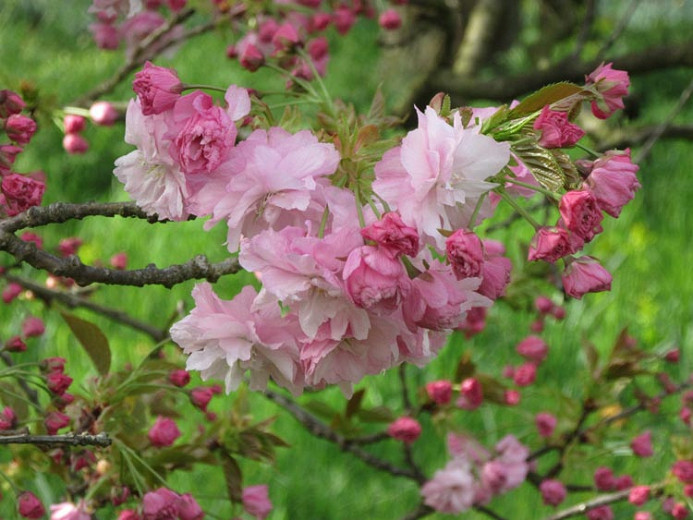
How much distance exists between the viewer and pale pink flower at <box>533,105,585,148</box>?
0.81 m

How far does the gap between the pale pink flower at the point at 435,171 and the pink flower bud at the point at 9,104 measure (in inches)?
21.0

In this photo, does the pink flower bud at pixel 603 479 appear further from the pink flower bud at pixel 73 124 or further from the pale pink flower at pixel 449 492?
the pink flower bud at pixel 73 124

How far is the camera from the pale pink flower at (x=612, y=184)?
0.84m

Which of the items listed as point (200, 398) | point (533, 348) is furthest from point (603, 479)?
point (200, 398)

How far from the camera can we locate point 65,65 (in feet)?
16.3

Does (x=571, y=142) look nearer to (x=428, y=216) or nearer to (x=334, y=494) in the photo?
(x=428, y=216)

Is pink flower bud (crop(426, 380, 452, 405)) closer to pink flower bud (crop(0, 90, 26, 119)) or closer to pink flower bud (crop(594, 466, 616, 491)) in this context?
pink flower bud (crop(594, 466, 616, 491))

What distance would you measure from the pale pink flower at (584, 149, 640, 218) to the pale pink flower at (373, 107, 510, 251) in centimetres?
9

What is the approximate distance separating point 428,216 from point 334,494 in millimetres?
1590

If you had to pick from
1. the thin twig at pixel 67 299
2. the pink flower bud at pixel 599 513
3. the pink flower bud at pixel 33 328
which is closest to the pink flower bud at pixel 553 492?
the pink flower bud at pixel 599 513

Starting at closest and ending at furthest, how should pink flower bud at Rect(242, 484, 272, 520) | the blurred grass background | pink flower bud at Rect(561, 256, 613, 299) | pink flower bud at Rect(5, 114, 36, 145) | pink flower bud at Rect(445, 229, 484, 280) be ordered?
pink flower bud at Rect(445, 229, 484, 280)
pink flower bud at Rect(561, 256, 613, 299)
pink flower bud at Rect(5, 114, 36, 145)
pink flower bud at Rect(242, 484, 272, 520)
the blurred grass background

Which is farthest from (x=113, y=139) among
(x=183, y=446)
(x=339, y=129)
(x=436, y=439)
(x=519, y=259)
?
(x=339, y=129)

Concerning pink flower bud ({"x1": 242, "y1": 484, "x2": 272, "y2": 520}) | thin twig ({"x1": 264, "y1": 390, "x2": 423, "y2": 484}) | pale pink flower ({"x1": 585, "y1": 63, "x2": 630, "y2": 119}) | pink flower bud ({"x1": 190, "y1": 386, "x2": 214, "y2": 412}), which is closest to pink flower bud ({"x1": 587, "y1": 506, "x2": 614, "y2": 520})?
thin twig ({"x1": 264, "y1": 390, "x2": 423, "y2": 484})

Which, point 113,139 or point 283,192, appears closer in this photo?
Result: point 283,192
